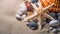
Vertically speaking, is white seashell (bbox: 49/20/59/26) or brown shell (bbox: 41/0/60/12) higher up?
brown shell (bbox: 41/0/60/12)

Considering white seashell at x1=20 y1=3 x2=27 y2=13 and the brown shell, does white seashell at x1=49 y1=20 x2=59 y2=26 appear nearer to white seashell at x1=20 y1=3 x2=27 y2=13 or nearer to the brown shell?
the brown shell

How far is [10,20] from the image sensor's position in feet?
4.65

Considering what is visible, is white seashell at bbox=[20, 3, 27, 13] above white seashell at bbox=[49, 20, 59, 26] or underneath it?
above

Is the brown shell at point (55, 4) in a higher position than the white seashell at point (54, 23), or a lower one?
higher

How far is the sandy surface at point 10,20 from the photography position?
1349 mm

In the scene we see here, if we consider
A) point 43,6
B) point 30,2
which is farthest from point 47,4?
point 30,2

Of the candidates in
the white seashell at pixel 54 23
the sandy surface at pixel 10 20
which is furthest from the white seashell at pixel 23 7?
the white seashell at pixel 54 23

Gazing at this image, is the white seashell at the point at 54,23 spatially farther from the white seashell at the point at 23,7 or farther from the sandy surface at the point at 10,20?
the white seashell at the point at 23,7

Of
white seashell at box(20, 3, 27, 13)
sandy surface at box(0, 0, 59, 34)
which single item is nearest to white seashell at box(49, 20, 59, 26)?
sandy surface at box(0, 0, 59, 34)

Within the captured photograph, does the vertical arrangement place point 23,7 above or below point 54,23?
above

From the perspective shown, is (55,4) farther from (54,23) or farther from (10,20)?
(10,20)

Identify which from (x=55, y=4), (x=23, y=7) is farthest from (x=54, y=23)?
(x=23, y=7)

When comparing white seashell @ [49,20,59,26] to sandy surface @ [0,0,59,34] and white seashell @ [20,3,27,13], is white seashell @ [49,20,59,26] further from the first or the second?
white seashell @ [20,3,27,13]

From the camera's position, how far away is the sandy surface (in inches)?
53.1
